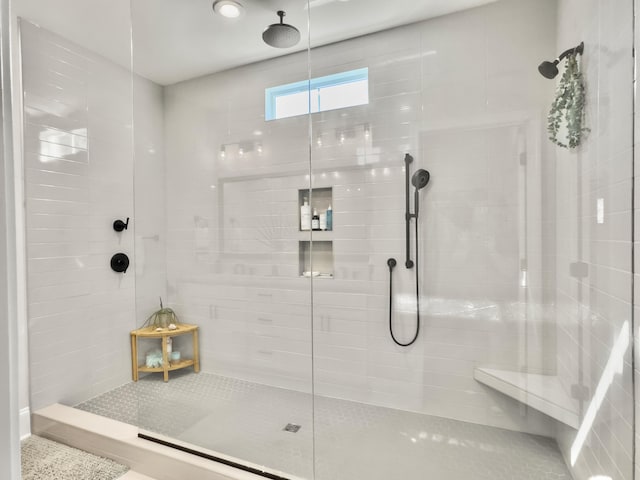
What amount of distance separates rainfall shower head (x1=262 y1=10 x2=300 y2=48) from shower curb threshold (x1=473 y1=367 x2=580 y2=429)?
222cm

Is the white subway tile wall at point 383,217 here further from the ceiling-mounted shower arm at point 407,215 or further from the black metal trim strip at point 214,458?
the black metal trim strip at point 214,458

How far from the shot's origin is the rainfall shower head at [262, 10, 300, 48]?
7.16 feet

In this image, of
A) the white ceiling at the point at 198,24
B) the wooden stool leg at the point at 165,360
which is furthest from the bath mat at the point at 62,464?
the white ceiling at the point at 198,24

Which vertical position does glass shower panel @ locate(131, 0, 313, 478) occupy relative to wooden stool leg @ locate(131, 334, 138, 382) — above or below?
above

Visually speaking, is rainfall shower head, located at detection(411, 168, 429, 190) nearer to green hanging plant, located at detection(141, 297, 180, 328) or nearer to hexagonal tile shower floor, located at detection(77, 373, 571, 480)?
hexagonal tile shower floor, located at detection(77, 373, 571, 480)

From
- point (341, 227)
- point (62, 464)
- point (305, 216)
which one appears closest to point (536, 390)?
point (341, 227)

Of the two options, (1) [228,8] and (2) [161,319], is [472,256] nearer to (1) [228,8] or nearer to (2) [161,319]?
(1) [228,8]

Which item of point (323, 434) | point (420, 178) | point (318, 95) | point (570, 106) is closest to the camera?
point (570, 106)

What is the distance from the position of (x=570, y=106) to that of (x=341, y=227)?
1.33m

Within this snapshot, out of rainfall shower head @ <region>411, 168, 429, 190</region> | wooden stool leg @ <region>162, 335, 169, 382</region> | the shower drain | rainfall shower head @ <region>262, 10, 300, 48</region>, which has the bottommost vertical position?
the shower drain

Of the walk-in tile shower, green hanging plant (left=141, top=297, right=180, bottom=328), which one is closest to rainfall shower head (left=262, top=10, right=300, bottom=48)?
the walk-in tile shower

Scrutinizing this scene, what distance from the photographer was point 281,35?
2.22 m

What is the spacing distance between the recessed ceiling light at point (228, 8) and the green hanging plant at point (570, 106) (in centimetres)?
175

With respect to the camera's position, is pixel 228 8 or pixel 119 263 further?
pixel 119 263
